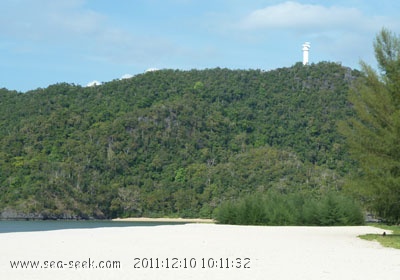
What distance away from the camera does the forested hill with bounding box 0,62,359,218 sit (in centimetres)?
10225

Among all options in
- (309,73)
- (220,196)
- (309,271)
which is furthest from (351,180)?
(309,73)

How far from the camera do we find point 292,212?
35.9m

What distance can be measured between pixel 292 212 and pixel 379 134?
42.5 feet

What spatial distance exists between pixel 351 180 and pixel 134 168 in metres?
94.2

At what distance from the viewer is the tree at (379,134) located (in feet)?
74.3

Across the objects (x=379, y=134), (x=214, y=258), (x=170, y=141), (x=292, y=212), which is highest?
(x=170, y=141)

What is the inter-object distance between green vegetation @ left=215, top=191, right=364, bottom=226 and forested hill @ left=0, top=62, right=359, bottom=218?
178 ft
